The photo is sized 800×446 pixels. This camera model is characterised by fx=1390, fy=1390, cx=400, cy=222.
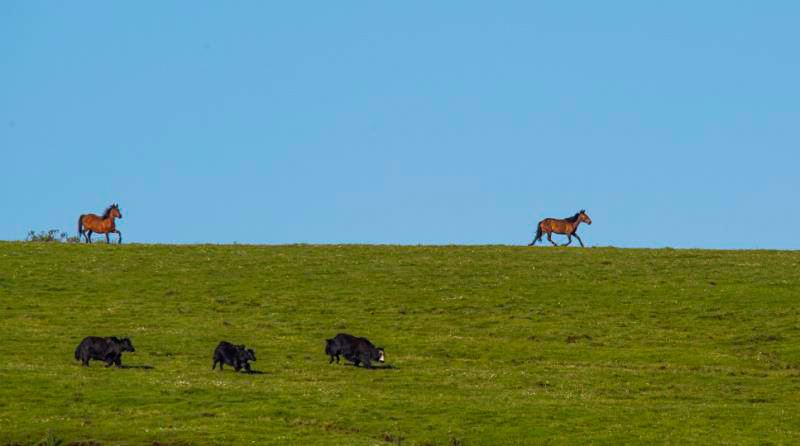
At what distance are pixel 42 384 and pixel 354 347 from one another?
358 inches

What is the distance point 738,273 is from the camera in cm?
6009

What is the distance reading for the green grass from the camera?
3372cm

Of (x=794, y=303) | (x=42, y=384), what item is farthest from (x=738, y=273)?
(x=42, y=384)

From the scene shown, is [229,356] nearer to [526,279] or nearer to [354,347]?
[354,347]

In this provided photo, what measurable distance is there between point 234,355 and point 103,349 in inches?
148

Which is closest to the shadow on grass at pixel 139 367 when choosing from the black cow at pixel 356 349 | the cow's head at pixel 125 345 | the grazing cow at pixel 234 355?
the cow's head at pixel 125 345

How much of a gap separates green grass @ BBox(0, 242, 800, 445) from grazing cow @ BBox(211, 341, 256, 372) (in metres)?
0.68

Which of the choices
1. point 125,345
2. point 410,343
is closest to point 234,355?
point 125,345

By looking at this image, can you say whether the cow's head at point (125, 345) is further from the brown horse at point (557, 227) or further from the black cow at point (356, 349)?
the brown horse at point (557, 227)

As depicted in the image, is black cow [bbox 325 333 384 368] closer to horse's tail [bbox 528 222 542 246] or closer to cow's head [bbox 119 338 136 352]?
cow's head [bbox 119 338 136 352]

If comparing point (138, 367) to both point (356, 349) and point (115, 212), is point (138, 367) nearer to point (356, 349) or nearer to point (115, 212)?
point (356, 349)

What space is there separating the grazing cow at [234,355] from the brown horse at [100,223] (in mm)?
31691

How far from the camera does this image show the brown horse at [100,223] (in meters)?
70.1

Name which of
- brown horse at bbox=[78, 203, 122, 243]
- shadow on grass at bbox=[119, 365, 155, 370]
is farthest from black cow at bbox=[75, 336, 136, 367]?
brown horse at bbox=[78, 203, 122, 243]
